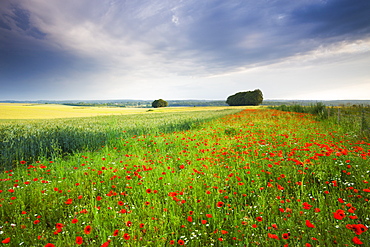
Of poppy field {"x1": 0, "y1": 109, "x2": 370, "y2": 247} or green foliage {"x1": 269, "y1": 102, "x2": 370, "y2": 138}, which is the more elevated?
green foliage {"x1": 269, "y1": 102, "x2": 370, "y2": 138}

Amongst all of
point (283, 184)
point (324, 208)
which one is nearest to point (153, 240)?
point (324, 208)

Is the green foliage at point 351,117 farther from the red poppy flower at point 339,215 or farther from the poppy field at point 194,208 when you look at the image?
the red poppy flower at point 339,215

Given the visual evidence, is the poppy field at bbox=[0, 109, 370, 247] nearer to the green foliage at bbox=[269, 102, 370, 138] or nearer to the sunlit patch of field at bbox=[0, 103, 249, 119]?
the green foliage at bbox=[269, 102, 370, 138]

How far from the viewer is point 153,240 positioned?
308 centimetres

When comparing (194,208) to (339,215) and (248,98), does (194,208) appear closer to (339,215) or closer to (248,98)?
(339,215)

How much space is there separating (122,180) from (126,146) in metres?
4.47

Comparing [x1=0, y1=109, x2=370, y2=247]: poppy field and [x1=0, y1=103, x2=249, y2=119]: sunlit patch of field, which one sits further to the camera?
[x1=0, y1=103, x2=249, y2=119]: sunlit patch of field

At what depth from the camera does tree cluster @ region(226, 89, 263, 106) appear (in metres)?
86.1

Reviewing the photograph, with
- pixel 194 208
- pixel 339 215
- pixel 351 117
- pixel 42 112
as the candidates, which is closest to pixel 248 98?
pixel 351 117

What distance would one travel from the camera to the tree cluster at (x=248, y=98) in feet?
282

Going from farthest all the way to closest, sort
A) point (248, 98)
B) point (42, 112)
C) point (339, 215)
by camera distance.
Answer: point (248, 98), point (42, 112), point (339, 215)

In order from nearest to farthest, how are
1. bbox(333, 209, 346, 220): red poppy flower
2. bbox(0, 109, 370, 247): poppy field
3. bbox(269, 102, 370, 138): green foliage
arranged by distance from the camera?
bbox(333, 209, 346, 220): red poppy flower → bbox(0, 109, 370, 247): poppy field → bbox(269, 102, 370, 138): green foliage

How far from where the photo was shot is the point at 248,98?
87.8m

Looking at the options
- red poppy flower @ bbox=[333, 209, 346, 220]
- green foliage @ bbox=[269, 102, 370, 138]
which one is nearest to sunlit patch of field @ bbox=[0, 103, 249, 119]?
red poppy flower @ bbox=[333, 209, 346, 220]
